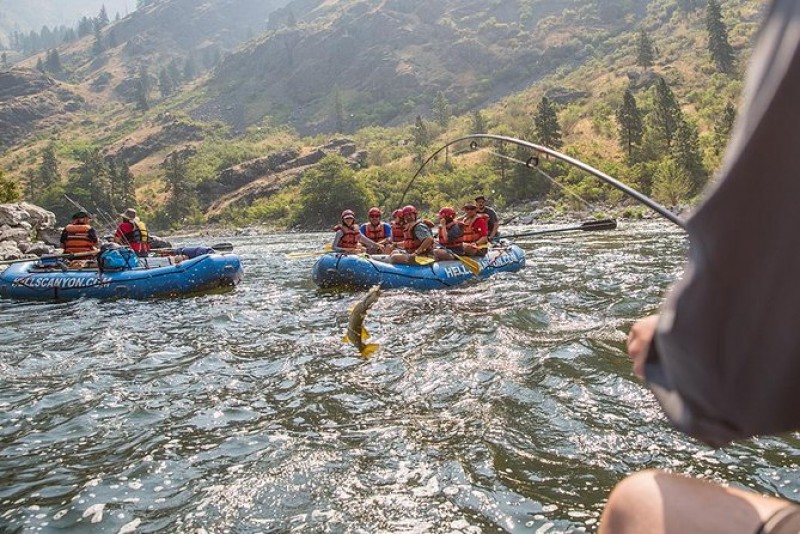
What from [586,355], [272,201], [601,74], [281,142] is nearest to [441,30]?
[281,142]

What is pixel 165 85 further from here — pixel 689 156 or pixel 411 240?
pixel 411 240

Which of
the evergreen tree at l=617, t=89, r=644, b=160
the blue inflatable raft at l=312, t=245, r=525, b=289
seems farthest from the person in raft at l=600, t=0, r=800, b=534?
the evergreen tree at l=617, t=89, r=644, b=160

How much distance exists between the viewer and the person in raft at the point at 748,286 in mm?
897

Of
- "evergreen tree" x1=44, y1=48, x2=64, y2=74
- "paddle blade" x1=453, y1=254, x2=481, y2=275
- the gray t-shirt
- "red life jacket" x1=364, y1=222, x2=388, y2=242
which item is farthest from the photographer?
"evergreen tree" x1=44, y1=48, x2=64, y2=74

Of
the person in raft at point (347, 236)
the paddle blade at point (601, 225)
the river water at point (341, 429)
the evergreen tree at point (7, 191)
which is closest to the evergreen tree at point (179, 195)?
the evergreen tree at point (7, 191)

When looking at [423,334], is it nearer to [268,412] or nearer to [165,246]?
[268,412]

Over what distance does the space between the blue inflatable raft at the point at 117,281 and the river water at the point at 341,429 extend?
10.4ft

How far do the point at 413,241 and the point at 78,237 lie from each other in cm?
787

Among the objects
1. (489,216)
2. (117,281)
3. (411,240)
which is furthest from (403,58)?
(117,281)

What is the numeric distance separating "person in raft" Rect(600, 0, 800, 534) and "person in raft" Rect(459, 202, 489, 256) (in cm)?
1239

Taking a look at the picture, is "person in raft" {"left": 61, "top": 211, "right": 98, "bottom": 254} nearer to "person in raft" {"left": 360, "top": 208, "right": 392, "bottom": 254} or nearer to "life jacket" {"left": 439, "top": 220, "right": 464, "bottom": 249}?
"person in raft" {"left": 360, "top": 208, "right": 392, "bottom": 254}

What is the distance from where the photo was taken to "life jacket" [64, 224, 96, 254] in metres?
13.5

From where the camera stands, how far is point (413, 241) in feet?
43.1

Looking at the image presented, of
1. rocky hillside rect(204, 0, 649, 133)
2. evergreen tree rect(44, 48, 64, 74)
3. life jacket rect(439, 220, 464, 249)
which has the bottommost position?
life jacket rect(439, 220, 464, 249)
